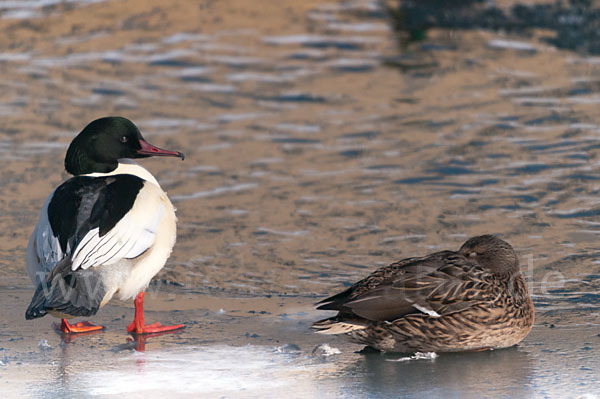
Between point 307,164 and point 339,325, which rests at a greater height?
point 339,325

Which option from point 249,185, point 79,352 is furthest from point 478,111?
point 79,352

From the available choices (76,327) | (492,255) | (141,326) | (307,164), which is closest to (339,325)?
(492,255)

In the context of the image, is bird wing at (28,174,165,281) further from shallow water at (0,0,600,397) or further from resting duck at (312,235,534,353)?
resting duck at (312,235,534,353)

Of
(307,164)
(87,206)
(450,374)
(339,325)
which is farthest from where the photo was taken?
(307,164)

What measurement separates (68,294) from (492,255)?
7.31 feet

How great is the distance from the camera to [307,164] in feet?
33.1

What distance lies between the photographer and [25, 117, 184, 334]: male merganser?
16.3 feet

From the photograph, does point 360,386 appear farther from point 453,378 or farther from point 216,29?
point 216,29

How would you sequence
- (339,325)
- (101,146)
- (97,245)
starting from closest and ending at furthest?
(339,325)
(97,245)
(101,146)

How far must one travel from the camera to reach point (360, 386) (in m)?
4.39

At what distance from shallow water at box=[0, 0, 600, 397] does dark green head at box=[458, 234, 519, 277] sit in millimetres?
403

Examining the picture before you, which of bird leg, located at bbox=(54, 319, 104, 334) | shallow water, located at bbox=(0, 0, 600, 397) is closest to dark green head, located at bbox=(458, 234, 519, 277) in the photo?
shallow water, located at bbox=(0, 0, 600, 397)

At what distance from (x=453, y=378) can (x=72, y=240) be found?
2074 millimetres

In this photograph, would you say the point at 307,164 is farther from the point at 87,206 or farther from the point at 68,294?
the point at 68,294
